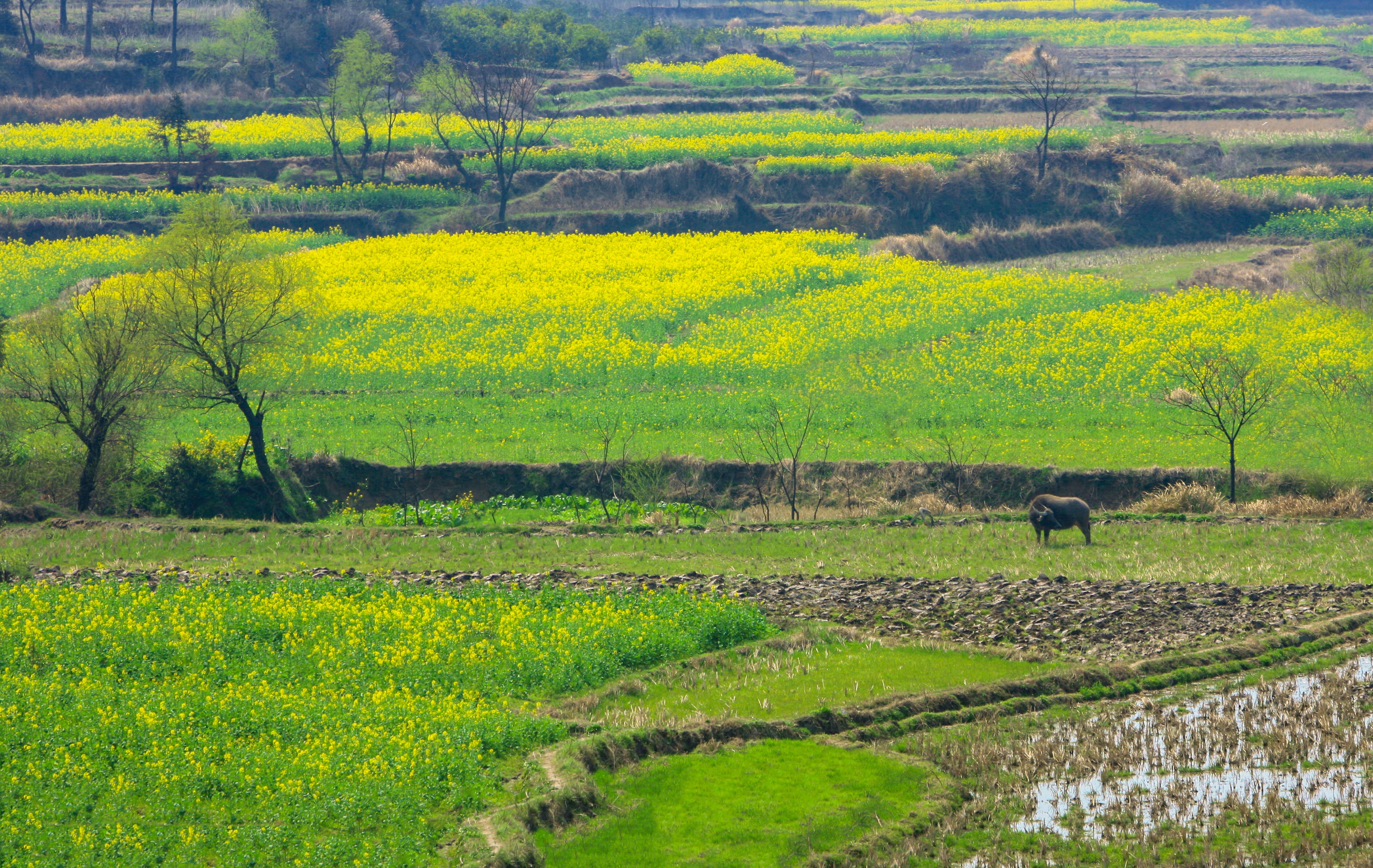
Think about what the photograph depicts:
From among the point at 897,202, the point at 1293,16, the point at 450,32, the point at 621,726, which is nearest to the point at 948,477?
the point at 621,726

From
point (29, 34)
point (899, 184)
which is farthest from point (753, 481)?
point (29, 34)

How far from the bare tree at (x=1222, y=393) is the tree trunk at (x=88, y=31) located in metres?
81.0

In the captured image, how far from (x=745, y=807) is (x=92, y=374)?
855 inches

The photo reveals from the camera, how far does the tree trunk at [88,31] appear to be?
279 feet

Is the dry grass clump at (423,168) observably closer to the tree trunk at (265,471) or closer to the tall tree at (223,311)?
the tall tree at (223,311)

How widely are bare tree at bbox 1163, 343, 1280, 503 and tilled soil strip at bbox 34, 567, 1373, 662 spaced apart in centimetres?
829

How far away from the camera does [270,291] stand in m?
30.1

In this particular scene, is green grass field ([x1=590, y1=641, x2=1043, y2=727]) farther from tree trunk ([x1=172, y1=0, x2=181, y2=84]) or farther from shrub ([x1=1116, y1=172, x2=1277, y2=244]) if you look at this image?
tree trunk ([x1=172, y1=0, x2=181, y2=84])

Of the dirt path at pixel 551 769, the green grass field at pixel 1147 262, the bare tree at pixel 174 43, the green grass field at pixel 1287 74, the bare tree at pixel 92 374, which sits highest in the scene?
the green grass field at pixel 1287 74

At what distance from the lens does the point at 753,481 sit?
31.0 m

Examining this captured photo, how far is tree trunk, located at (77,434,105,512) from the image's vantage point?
28.2 meters

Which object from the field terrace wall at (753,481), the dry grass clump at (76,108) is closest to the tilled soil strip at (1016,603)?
the field terrace wall at (753,481)

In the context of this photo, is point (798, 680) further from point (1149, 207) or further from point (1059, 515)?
point (1149, 207)

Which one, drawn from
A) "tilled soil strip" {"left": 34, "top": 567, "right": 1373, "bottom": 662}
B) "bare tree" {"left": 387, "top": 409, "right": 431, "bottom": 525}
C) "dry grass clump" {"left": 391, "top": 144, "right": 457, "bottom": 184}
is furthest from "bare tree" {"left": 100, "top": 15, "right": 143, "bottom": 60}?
"tilled soil strip" {"left": 34, "top": 567, "right": 1373, "bottom": 662}
